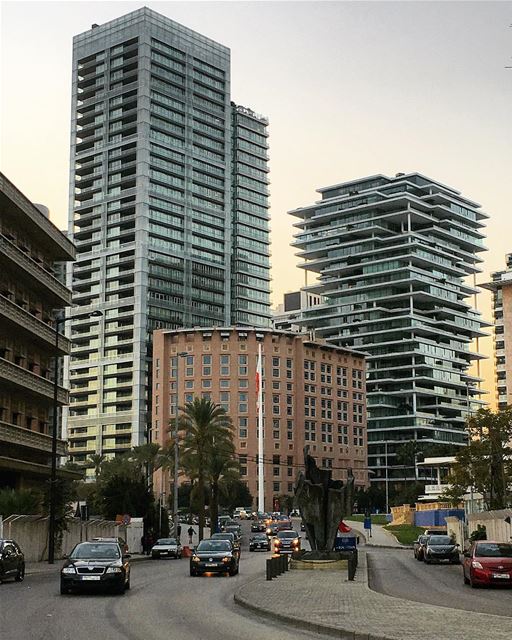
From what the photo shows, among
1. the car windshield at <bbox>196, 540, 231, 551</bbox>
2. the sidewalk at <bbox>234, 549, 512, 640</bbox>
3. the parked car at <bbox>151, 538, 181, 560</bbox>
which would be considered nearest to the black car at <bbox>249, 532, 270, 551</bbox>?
the parked car at <bbox>151, 538, 181, 560</bbox>

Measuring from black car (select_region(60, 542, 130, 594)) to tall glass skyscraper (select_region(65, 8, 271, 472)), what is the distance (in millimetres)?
142916

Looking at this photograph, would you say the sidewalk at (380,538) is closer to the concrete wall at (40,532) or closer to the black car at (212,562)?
the concrete wall at (40,532)

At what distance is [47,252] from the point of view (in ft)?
213

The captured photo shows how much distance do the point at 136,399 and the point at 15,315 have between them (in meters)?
118

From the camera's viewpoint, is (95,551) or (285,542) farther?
(285,542)

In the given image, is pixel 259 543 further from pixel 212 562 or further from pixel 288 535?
pixel 212 562

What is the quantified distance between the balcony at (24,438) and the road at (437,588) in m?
20.6

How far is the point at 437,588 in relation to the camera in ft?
99.7

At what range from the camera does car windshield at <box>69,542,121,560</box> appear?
2635cm

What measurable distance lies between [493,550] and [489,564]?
3.42ft

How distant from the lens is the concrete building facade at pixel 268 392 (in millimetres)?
171750

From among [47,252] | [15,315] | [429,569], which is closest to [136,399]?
[47,252]

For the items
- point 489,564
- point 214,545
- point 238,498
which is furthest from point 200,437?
point 238,498

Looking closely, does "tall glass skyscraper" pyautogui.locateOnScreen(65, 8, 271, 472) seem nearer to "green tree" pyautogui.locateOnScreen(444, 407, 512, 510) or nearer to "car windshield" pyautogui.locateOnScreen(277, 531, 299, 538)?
"green tree" pyautogui.locateOnScreen(444, 407, 512, 510)
